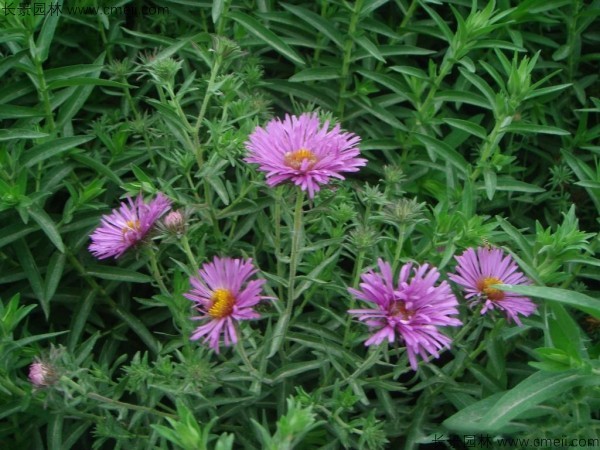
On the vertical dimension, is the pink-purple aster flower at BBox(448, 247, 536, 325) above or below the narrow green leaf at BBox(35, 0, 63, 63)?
below

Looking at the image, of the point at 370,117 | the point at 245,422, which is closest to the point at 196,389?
the point at 245,422

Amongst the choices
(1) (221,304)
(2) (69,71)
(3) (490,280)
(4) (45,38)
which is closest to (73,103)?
(2) (69,71)

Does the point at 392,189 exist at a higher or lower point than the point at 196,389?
higher

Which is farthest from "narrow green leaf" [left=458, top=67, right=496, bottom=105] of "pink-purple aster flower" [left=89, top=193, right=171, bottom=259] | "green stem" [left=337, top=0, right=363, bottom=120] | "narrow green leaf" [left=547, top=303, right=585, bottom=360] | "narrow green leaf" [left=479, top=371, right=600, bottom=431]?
"pink-purple aster flower" [left=89, top=193, right=171, bottom=259]

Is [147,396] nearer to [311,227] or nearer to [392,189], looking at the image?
[311,227]

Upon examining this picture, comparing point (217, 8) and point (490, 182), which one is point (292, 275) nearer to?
point (490, 182)

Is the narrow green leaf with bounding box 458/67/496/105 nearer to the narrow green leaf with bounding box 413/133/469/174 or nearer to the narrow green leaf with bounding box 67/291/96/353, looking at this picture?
the narrow green leaf with bounding box 413/133/469/174

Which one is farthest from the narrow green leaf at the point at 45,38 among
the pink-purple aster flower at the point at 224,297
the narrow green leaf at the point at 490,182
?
the narrow green leaf at the point at 490,182
